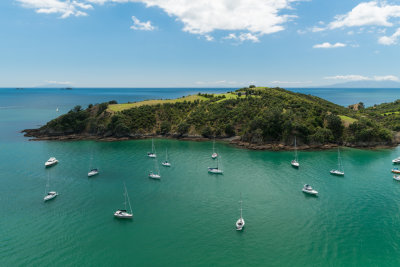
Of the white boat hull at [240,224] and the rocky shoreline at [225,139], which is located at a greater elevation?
the rocky shoreline at [225,139]

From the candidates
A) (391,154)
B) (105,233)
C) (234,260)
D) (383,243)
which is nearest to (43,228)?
(105,233)

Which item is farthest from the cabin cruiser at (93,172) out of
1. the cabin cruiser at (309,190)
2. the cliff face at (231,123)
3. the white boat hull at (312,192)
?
the white boat hull at (312,192)

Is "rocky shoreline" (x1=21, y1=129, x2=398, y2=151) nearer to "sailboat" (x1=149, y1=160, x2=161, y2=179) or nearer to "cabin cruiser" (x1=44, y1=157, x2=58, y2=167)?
"cabin cruiser" (x1=44, y1=157, x2=58, y2=167)

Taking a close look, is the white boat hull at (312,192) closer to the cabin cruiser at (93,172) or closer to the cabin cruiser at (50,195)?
the cabin cruiser at (93,172)

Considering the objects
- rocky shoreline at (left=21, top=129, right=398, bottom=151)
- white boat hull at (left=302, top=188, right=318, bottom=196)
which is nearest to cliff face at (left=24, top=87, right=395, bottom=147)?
rocky shoreline at (left=21, top=129, right=398, bottom=151)

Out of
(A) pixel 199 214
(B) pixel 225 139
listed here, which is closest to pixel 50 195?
(A) pixel 199 214

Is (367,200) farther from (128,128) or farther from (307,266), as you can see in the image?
(128,128)
